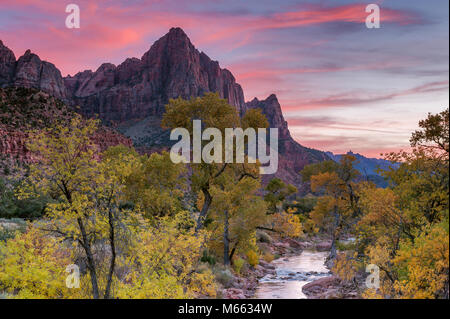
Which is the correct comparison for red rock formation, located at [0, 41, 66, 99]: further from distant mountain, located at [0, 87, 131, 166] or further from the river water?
the river water

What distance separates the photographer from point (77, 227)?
12406 mm

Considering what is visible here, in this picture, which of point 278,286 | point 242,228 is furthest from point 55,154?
point 278,286

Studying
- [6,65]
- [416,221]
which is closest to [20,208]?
[416,221]

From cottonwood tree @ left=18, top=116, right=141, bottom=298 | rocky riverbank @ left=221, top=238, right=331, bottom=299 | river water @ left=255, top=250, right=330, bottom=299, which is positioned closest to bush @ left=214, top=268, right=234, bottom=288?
rocky riverbank @ left=221, top=238, right=331, bottom=299

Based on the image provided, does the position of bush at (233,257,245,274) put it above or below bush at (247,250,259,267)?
above

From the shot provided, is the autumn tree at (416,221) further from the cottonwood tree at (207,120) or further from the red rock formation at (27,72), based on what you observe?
the red rock formation at (27,72)

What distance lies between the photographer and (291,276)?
31531mm

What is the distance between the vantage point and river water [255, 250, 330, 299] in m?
25.0

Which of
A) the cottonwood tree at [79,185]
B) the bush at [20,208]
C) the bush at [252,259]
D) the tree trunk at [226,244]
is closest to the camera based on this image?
the cottonwood tree at [79,185]

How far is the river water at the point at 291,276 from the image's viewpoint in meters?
25.0

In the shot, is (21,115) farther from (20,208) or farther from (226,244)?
(226,244)

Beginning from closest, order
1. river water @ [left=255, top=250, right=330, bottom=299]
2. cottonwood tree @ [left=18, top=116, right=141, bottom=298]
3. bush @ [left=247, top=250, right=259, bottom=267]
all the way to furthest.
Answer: cottonwood tree @ [left=18, top=116, right=141, bottom=298], river water @ [left=255, top=250, right=330, bottom=299], bush @ [left=247, top=250, right=259, bottom=267]

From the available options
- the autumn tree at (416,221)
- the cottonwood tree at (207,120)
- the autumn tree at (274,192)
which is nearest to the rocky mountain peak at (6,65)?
the autumn tree at (274,192)
